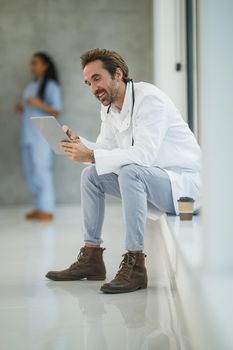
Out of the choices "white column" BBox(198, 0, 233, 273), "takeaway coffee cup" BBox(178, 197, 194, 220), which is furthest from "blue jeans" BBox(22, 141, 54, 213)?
"white column" BBox(198, 0, 233, 273)

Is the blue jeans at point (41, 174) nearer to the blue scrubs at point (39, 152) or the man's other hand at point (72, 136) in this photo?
the blue scrubs at point (39, 152)

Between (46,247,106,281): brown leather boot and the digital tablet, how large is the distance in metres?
0.44

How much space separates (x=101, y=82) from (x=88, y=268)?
760 millimetres

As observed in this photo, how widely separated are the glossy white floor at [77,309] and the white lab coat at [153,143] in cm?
44

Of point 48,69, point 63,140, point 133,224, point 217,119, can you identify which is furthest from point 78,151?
point 48,69

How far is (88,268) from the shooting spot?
8.64 ft

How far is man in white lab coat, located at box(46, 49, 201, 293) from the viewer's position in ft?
7.86

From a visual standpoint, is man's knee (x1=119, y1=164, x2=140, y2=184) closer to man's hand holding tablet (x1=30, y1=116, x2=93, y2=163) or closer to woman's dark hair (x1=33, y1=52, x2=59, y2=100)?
man's hand holding tablet (x1=30, y1=116, x2=93, y2=163)

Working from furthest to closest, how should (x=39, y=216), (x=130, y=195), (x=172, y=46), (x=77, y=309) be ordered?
(x=39, y=216), (x=172, y=46), (x=130, y=195), (x=77, y=309)

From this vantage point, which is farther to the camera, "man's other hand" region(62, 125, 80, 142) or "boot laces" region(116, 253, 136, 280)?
"man's other hand" region(62, 125, 80, 142)

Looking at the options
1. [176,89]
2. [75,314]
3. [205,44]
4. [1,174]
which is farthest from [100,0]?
[205,44]

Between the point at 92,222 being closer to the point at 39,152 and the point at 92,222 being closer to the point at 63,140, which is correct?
the point at 63,140

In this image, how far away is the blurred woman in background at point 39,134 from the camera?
18.0ft

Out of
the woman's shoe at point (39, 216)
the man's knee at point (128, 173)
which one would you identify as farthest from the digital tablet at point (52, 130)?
the woman's shoe at point (39, 216)
